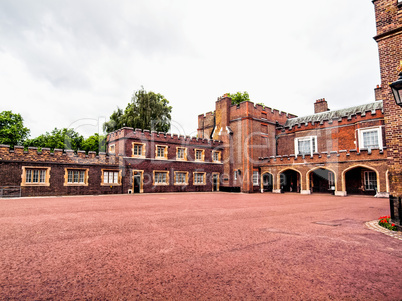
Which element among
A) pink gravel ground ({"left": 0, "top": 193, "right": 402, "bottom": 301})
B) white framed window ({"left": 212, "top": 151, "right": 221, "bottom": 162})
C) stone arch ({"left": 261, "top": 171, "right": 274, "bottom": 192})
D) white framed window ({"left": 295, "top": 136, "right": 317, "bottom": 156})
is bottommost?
pink gravel ground ({"left": 0, "top": 193, "right": 402, "bottom": 301})

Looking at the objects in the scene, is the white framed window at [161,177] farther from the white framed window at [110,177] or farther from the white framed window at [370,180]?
the white framed window at [370,180]

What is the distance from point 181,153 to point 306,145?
13294mm

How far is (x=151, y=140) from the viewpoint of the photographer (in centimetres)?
2506

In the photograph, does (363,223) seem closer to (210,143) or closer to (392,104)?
(392,104)

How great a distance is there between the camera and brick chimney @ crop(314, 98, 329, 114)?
29.1 meters

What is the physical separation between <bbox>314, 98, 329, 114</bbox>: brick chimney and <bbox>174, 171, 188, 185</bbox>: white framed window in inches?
680

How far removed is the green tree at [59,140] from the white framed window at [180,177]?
2379 cm

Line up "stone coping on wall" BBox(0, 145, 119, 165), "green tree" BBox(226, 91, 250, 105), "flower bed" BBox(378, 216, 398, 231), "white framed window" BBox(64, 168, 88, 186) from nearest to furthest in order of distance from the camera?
1. "flower bed" BBox(378, 216, 398, 231)
2. "stone coping on wall" BBox(0, 145, 119, 165)
3. "white framed window" BBox(64, 168, 88, 186)
4. "green tree" BBox(226, 91, 250, 105)

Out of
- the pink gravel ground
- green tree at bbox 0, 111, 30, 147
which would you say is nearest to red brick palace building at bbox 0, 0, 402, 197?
the pink gravel ground

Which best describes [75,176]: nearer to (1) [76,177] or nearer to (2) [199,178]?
(1) [76,177]

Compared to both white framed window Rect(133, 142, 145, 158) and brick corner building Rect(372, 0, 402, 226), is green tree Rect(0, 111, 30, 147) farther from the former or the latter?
brick corner building Rect(372, 0, 402, 226)

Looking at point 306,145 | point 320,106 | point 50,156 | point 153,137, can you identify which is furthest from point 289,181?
point 50,156

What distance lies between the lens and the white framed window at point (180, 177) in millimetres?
26219

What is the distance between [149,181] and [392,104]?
20.5 m
